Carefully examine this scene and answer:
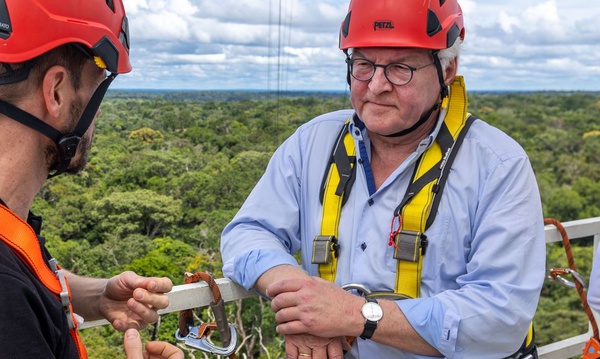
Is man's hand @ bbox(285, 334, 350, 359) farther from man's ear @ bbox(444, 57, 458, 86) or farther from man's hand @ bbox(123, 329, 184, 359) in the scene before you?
man's ear @ bbox(444, 57, 458, 86)

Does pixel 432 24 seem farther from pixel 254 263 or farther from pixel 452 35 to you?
pixel 254 263

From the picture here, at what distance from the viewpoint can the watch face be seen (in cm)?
192

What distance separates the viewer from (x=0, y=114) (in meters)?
1.33

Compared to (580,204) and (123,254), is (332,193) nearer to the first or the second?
(123,254)

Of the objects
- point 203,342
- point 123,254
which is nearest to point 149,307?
point 203,342

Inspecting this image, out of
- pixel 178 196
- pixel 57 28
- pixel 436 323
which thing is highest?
pixel 57 28

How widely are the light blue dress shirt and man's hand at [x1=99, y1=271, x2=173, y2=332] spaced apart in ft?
1.47

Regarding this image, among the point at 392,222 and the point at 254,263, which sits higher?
the point at 392,222

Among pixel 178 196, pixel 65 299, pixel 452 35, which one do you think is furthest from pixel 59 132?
pixel 178 196

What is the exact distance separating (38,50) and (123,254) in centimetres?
2148

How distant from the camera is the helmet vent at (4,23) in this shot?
137 centimetres

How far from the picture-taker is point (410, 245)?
6.62 ft

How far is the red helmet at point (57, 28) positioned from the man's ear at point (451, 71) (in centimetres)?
119

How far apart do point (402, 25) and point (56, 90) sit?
1213 millimetres
